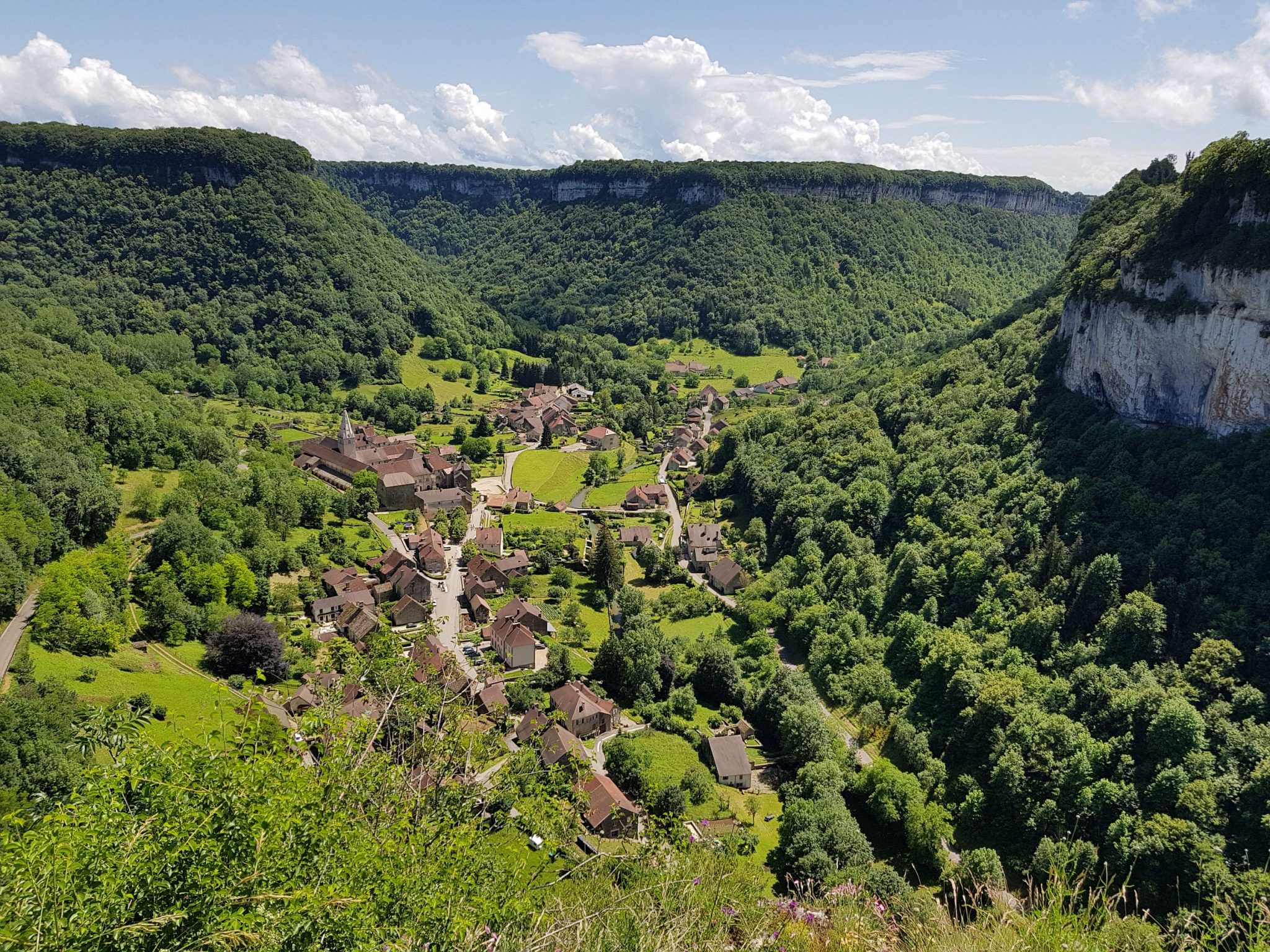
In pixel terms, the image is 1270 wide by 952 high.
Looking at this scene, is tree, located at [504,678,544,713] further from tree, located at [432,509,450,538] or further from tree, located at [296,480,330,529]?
tree, located at [296,480,330,529]

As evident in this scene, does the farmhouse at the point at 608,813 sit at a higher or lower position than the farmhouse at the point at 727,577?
lower

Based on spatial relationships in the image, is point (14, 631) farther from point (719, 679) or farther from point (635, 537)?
point (635, 537)

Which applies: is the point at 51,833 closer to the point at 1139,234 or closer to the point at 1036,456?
the point at 1036,456

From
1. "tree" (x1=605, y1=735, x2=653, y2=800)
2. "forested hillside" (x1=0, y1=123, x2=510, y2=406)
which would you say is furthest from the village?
"forested hillside" (x1=0, y1=123, x2=510, y2=406)

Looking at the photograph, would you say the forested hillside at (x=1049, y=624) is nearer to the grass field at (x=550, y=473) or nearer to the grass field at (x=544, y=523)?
the grass field at (x=544, y=523)

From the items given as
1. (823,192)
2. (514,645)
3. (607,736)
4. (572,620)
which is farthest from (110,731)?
(823,192)

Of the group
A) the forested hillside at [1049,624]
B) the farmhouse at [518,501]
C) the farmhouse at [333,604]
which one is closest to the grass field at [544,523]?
the farmhouse at [518,501]
